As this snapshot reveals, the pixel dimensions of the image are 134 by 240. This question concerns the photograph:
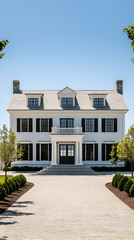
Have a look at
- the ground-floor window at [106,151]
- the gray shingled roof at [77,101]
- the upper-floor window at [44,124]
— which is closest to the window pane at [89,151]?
the ground-floor window at [106,151]

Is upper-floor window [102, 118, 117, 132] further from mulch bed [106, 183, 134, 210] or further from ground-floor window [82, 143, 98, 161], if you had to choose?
mulch bed [106, 183, 134, 210]

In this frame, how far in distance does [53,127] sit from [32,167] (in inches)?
199

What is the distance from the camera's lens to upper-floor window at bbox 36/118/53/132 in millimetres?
39125

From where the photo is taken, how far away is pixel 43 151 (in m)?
38.9

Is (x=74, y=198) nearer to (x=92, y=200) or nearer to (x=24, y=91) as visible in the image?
(x=92, y=200)

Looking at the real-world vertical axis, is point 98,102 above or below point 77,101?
below

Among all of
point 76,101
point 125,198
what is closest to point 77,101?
point 76,101

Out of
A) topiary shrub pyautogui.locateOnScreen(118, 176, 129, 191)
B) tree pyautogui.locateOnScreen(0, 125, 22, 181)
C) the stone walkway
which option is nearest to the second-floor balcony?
tree pyautogui.locateOnScreen(0, 125, 22, 181)

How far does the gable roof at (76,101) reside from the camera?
3975cm

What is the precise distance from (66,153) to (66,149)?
1.51ft

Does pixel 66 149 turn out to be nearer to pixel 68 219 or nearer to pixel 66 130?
pixel 66 130

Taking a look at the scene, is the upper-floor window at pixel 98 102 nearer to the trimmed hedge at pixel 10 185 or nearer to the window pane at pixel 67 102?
the window pane at pixel 67 102

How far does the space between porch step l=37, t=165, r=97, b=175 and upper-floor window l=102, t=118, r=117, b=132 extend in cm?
552

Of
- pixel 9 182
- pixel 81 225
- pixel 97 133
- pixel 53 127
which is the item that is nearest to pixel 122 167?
pixel 97 133
